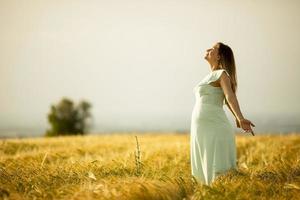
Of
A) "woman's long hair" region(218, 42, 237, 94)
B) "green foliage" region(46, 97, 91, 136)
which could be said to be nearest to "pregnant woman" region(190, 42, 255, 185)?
"woman's long hair" region(218, 42, 237, 94)

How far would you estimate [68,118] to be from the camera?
163 feet

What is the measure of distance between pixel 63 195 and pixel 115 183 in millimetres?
562

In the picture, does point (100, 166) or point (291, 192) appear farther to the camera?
point (100, 166)

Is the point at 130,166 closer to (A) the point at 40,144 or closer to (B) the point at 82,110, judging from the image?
(A) the point at 40,144

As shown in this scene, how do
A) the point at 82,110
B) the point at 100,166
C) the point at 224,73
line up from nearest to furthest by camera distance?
1. the point at 224,73
2. the point at 100,166
3. the point at 82,110

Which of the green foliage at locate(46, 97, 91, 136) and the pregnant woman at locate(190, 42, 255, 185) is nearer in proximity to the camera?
the pregnant woman at locate(190, 42, 255, 185)

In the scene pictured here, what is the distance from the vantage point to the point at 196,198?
4.87 m

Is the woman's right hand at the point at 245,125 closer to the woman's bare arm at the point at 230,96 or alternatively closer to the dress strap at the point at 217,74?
the woman's bare arm at the point at 230,96

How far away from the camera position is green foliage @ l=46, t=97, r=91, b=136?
1943 inches

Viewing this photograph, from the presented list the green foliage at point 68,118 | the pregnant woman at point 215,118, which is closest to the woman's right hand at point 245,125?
the pregnant woman at point 215,118

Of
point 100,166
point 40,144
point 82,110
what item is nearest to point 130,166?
point 100,166

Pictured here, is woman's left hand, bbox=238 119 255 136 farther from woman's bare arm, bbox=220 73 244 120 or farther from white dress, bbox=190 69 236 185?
white dress, bbox=190 69 236 185

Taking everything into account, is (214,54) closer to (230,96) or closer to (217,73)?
(217,73)

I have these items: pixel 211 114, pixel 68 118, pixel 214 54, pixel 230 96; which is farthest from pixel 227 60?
pixel 68 118
